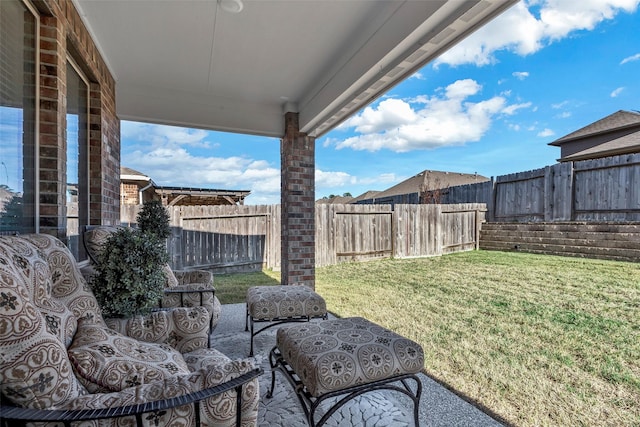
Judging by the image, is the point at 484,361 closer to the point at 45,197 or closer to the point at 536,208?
the point at 45,197

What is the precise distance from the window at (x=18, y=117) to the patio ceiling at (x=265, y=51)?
2.30 feet

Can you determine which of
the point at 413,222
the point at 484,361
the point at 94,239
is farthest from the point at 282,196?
the point at 413,222

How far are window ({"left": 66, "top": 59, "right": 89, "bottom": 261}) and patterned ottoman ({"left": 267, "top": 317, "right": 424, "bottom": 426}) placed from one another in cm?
211

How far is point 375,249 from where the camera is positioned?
25.9 feet

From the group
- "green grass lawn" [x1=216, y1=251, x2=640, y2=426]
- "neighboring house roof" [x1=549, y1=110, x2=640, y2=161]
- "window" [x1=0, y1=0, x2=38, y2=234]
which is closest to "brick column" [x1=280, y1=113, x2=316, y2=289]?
"green grass lawn" [x1=216, y1=251, x2=640, y2=426]

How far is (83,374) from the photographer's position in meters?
1.00

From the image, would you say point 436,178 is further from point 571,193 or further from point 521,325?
point 521,325

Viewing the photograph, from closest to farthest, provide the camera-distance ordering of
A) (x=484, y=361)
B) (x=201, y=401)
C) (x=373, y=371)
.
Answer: (x=201, y=401), (x=373, y=371), (x=484, y=361)

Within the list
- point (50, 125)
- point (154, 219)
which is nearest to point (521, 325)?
point (154, 219)

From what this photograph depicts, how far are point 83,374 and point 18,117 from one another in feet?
5.61

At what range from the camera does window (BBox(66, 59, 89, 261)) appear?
2.62m

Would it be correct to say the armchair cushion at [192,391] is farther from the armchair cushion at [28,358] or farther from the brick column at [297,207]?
the brick column at [297,207]

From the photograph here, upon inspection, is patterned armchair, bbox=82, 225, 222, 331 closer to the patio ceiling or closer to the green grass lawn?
the green grass lawn

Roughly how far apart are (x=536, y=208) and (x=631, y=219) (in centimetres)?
180
